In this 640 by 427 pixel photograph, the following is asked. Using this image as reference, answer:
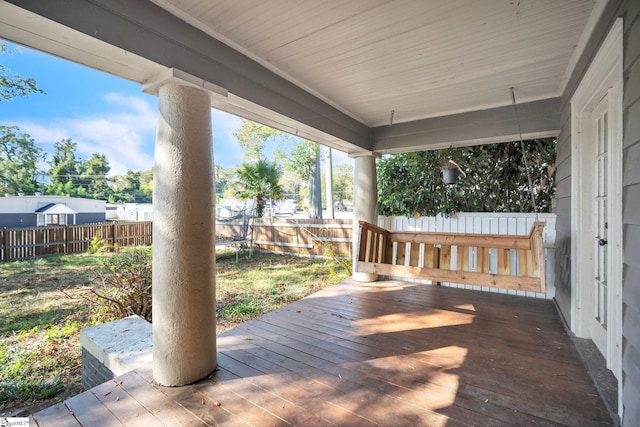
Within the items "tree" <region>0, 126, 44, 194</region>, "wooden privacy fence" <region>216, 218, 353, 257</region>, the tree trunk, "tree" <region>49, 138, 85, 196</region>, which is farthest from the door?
"tree" <region>49, 138, 85, 196</region>

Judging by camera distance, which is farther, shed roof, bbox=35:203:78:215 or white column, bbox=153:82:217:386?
shed roof, bbox=35:203:78:215

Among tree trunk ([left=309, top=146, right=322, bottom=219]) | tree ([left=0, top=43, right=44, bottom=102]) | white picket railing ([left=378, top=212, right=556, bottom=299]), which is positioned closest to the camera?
white picket railing ([left=378, top=212, right=556, bottom=299])

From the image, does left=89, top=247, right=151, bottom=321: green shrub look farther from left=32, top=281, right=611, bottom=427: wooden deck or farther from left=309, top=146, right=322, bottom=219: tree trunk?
left=309, top=146, right=322, bottom=219: tree trunk

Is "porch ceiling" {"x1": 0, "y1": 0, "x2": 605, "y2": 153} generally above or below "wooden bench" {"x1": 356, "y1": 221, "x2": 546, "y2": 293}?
above

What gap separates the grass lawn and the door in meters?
3.23

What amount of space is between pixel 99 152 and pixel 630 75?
62.9 feet

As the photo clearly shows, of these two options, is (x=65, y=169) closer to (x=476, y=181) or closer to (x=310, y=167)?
(x=310, y=167)

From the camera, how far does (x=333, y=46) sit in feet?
6.75

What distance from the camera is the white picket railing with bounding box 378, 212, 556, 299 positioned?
11.3 ft

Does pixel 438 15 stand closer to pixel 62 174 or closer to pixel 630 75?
pixel 630 75

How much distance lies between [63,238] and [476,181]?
9729mm

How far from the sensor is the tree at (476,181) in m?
3.90

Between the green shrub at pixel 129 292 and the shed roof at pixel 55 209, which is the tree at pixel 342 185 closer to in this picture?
the shed roof at pixel 55 209

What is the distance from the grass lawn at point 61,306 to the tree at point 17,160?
2196 millimetres
